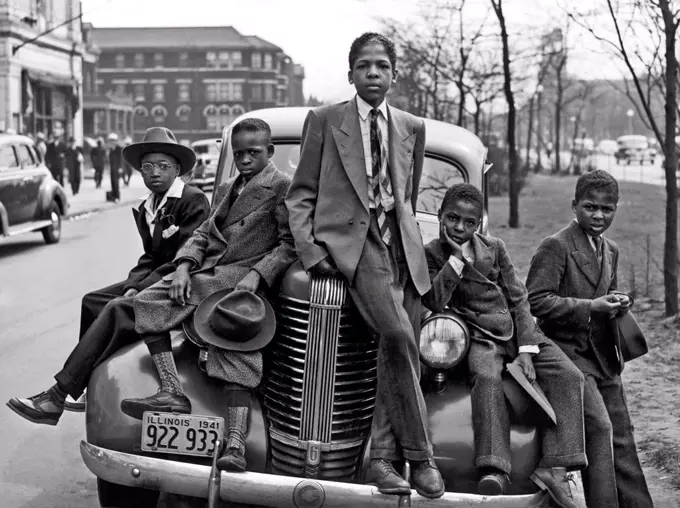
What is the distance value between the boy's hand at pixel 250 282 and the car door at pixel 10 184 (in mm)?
12746

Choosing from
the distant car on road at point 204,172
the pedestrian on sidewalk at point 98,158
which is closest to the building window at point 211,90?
the distant car on road at point 204,172

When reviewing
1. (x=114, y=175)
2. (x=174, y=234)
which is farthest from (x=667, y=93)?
(x=114, y=175)

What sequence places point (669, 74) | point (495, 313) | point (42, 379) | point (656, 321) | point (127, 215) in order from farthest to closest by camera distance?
point (127, 215), point (656, 321), point (669, 74), point (42, 379), point (495, 313)

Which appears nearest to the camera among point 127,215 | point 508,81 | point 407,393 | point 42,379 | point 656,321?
point 407,393

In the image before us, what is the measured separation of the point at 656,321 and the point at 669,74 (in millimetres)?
2549

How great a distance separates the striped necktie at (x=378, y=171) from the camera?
420cm

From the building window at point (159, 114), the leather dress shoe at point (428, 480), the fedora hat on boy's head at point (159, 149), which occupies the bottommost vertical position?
the leather dress shoe at point (428, 480)

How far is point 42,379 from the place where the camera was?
7574 millimetres

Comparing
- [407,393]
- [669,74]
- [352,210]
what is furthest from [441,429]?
[669,74]

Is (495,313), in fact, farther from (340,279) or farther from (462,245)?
(340,279)

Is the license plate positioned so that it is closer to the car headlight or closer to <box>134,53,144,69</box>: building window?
the car headlight

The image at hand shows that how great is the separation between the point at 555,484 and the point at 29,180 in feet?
48.0

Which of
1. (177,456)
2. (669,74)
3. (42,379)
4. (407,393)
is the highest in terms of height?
(669,74)

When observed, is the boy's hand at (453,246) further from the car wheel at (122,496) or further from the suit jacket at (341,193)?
the car wheel at (122,496)
